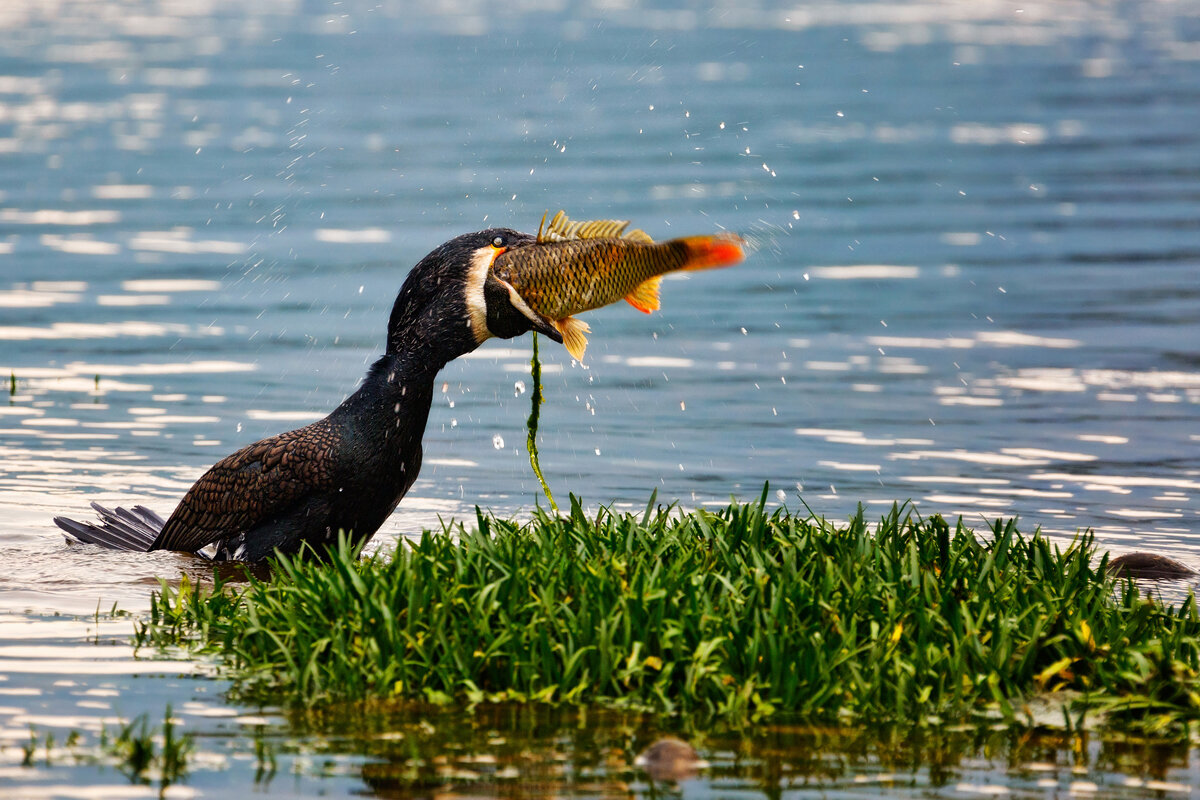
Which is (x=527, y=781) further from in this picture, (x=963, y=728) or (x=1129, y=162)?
(x=1129, y=162)

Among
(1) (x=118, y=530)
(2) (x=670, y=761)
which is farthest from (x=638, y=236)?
(1) (x=118, y=530)

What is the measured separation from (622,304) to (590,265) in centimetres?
1121

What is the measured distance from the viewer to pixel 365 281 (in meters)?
17.9

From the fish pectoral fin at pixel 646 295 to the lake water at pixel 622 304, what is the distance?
244cm

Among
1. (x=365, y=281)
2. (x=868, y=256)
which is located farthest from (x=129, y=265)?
(x=868, y=256)

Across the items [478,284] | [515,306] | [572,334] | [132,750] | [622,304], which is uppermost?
[622,304]

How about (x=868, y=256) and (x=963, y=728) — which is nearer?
(x=963, y=728)

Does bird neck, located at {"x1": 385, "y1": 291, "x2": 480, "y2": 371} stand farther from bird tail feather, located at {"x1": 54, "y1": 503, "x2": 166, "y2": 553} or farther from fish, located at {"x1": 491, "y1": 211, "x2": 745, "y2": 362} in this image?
bird tail feather, located at {"x1": 54, "y1": 503, "x2": 166, "y2": 553}

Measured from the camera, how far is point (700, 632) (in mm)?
6148

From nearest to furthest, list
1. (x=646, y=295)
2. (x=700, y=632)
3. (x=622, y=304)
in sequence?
1. (x=700, y=632)
2. (x=646, y=295)
3. (x=622, y=304)

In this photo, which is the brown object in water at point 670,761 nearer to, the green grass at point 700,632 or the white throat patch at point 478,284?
the green grass at point 700,632

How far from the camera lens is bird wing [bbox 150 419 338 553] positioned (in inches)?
308

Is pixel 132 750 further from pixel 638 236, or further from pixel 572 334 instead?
pixel 638 236

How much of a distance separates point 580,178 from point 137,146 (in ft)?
29.2
